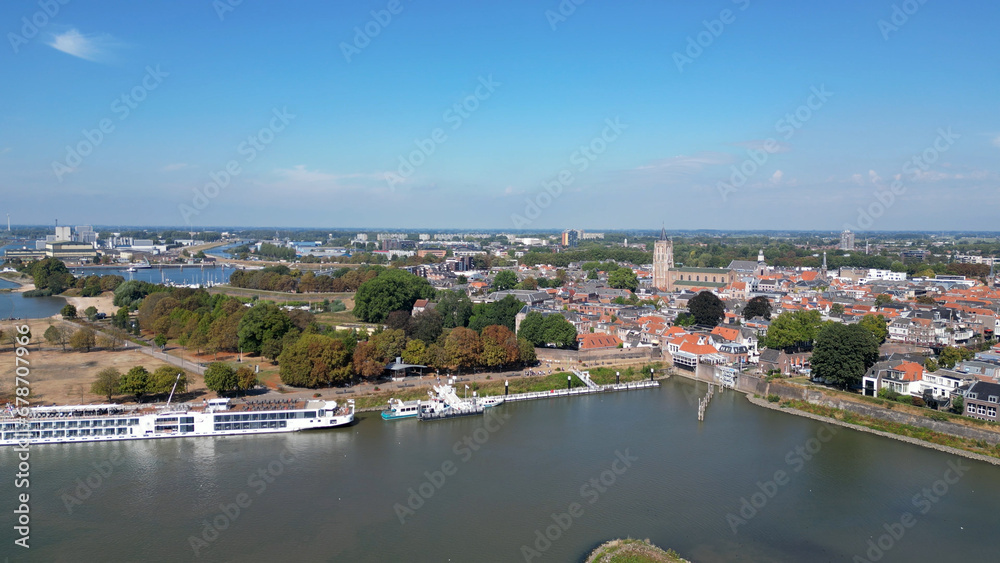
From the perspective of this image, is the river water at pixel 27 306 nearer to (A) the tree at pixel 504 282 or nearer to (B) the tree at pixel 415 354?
(B) the tree at pixel 415 354

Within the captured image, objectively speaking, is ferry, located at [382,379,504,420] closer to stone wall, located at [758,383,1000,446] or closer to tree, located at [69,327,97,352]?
stone wall, located at [758,383,1000,446]

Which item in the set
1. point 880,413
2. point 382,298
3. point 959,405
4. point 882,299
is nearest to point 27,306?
point 382,298

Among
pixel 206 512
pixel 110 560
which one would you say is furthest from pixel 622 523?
pixel 110 560

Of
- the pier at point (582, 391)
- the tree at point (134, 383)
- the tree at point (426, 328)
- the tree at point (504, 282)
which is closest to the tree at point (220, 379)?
the tree at point (134, 383)

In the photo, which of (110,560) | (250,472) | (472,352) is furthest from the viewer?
(472,352)

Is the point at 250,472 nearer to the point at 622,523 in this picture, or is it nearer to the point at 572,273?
the point at 622,523

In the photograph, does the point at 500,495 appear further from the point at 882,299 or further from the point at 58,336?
the point at 882,299
